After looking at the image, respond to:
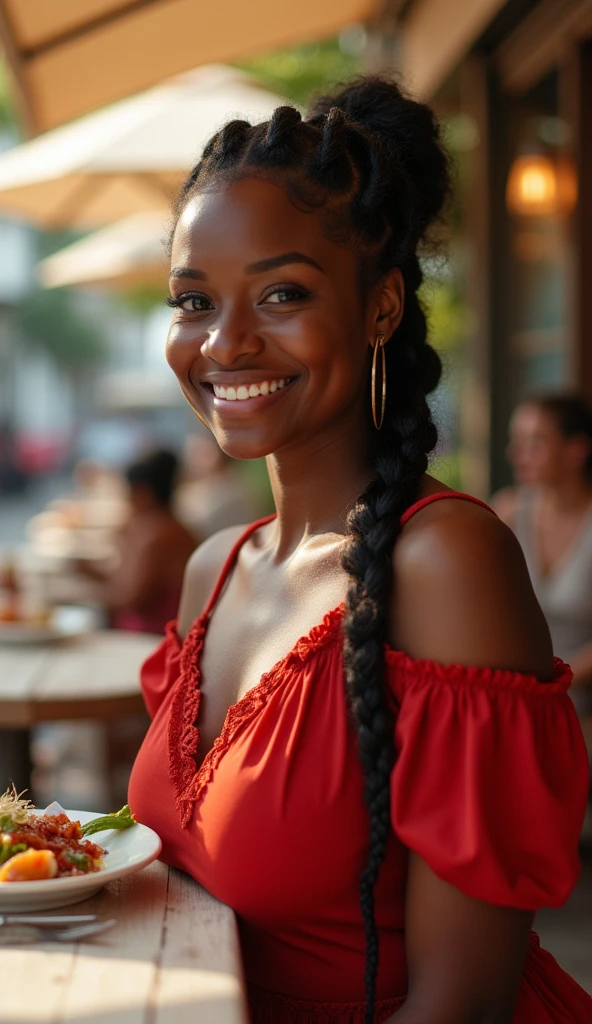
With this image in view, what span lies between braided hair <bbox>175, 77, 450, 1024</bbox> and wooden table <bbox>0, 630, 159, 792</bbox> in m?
1.73

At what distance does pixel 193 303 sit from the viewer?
1.71 m

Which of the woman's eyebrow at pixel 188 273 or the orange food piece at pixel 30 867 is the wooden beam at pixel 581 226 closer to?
the woman's eyebrow at pixel 188 273

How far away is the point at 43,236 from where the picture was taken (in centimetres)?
3903

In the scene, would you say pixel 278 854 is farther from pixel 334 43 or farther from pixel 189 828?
pixel 334 43

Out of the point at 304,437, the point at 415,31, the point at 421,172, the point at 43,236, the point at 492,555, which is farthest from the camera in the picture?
the point at 43,236

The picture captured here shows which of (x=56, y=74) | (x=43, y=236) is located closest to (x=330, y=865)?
(x=56, y=74)

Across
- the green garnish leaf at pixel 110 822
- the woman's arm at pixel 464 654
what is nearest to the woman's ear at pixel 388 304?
the woman's arm at pixel 464 654

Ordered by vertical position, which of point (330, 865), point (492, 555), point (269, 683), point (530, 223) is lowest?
point (330, 865)

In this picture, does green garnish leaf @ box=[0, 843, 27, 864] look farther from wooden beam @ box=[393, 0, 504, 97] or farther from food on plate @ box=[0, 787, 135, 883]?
wooden beam @ box=[393, 0, 504, 97]

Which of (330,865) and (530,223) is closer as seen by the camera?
(330,865)

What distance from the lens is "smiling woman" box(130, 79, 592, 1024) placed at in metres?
1.41

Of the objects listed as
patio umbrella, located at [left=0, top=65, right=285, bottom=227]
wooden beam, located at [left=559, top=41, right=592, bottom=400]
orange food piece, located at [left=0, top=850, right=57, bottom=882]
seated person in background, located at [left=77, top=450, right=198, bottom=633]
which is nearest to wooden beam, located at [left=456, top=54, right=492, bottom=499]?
patio umbrella, located at [left=0, top=65, right=285, bottom=227]

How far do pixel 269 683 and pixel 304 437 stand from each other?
0.36 m

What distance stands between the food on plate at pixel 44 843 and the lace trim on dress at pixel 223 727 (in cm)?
9
